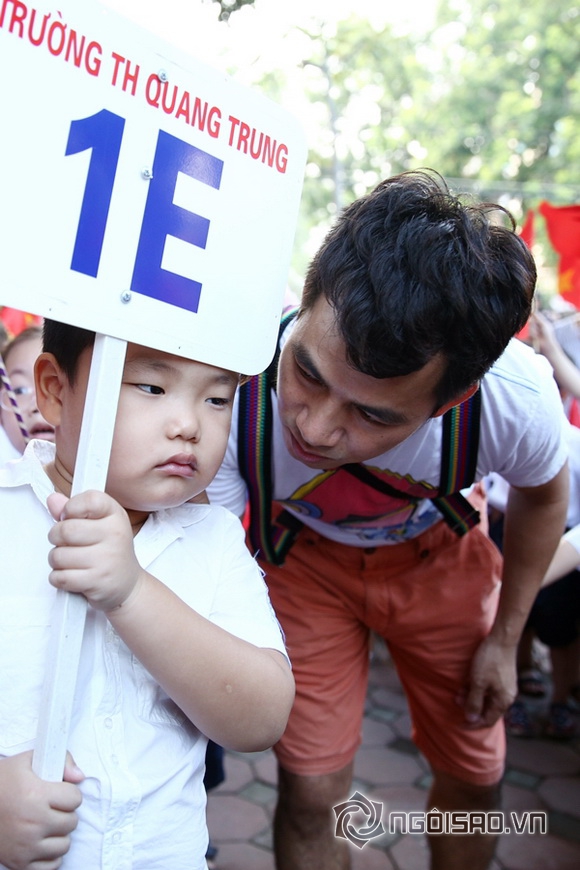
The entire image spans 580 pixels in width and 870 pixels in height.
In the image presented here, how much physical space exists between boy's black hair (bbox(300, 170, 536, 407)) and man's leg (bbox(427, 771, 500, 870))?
1236 millimetres

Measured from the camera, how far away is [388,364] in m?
1.41

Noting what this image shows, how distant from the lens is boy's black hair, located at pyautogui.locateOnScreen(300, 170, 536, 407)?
1406 mm

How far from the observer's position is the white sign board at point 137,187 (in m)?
1.00

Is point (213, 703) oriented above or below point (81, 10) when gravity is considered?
below

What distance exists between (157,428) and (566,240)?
3.35 metres

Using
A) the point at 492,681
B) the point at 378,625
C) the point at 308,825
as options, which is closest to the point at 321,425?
the point at 378,625

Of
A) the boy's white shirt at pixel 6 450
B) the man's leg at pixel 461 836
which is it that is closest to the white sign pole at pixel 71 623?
Result: the boy's white shirt at pixel 6 450

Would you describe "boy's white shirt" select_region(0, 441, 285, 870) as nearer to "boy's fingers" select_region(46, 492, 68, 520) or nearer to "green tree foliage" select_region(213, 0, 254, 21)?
"boy's fingers" select_region(46, 492, 68, 520)

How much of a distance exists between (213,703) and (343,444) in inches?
22.0

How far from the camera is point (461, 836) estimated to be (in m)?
2.20

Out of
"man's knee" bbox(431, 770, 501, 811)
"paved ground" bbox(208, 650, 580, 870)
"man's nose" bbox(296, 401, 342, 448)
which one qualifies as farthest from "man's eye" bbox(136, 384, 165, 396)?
"paved ground" bbox(208, 650, 580, 870)

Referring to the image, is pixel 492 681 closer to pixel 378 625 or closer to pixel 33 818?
pixel 378 625

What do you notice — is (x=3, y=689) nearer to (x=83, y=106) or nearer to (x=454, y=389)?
(x=83, y=106)

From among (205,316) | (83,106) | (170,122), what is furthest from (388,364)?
(83,106)
